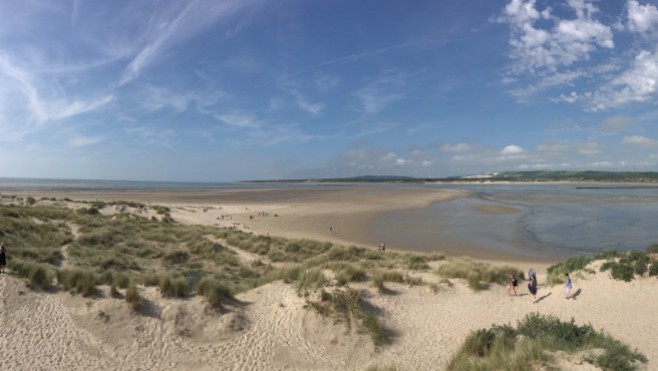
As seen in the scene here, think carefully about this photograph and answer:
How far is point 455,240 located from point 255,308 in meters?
21.8

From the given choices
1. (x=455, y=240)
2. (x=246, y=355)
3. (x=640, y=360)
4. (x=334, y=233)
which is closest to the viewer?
(x=640, y=360)

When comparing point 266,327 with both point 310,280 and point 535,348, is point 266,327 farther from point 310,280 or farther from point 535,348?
point 535,348

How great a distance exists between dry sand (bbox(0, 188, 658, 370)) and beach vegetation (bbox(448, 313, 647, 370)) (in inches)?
19.6

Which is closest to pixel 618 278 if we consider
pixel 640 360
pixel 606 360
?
pixel 640 360

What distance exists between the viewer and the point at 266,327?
1042 cm

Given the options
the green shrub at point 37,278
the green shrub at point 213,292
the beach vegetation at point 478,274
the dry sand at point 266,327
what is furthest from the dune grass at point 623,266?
the green shrub at point 37,278

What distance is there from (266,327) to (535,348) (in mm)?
6495

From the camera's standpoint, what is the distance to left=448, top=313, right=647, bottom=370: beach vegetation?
6.58 m

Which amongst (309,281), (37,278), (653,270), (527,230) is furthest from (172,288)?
(527,230)

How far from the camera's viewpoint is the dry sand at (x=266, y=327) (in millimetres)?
8859

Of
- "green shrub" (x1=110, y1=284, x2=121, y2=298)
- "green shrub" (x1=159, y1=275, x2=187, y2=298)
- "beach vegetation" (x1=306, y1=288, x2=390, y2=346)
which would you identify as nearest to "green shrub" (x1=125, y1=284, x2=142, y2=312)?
"green shrub" (x1=110, y1=284, x2=121, y2=298)

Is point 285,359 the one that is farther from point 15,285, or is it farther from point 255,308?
point 15,285

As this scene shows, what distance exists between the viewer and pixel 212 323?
402 inches

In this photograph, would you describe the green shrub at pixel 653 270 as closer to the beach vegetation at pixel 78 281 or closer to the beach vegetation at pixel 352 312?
the beach vegetation at pixel 352 312
